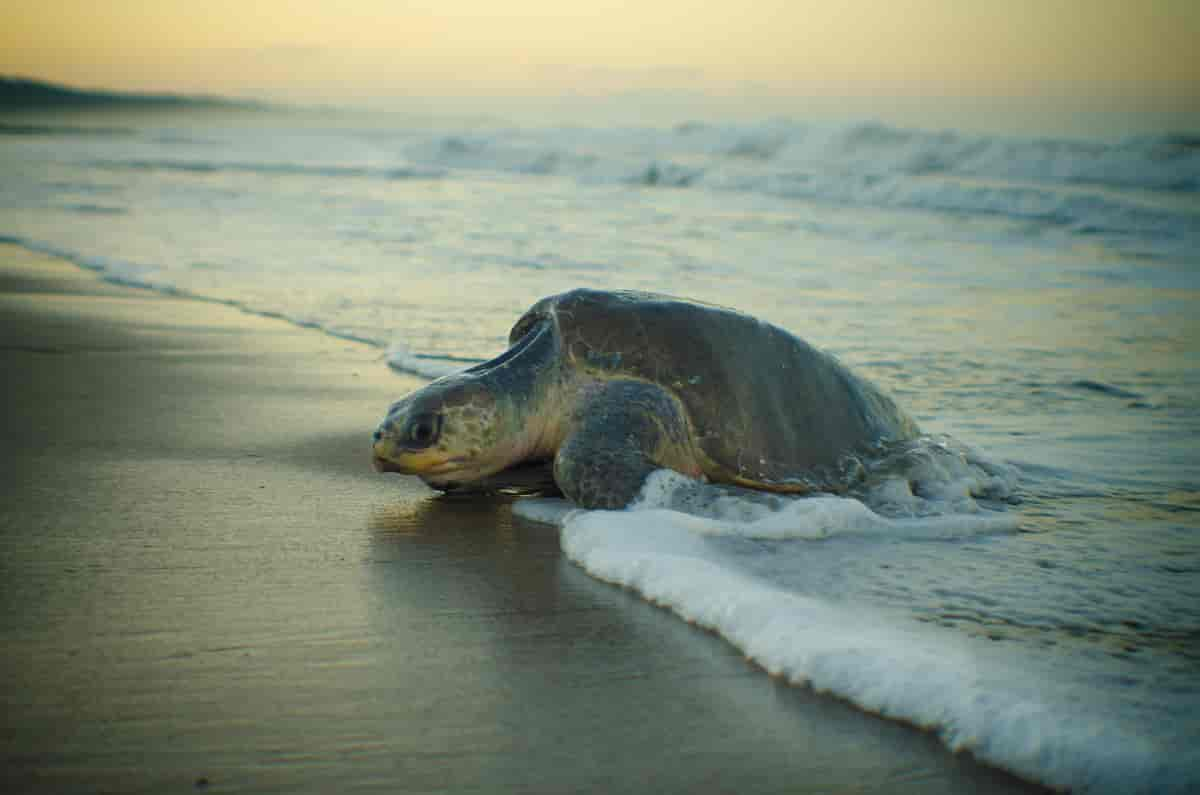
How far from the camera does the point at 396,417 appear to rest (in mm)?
3111

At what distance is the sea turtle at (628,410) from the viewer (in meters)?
3.11

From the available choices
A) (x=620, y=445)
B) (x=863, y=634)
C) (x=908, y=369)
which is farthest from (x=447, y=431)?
(x=908, y=369)

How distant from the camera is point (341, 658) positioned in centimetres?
203

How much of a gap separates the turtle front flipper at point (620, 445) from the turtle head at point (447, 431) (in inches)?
7.9

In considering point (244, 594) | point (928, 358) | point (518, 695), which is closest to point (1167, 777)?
point (518, 695)

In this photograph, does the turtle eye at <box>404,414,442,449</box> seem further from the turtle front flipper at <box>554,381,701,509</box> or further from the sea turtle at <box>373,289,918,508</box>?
the turtle front flipper at <box>554,381,701,509</box>

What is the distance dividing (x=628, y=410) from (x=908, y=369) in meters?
2.78

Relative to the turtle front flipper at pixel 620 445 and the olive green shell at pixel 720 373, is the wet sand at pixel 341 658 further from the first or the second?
the olive green shell at pixel 720 373

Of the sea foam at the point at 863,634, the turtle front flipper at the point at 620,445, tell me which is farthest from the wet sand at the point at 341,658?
the turtle front flipper at the point at 620,445

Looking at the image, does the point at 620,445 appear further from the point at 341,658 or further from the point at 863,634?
the point at 341,658

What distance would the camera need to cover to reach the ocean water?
1.99 meters

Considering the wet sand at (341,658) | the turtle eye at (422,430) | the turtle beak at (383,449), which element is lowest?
the wet sand at (341,658)

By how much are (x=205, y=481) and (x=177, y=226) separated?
9649 millimetres

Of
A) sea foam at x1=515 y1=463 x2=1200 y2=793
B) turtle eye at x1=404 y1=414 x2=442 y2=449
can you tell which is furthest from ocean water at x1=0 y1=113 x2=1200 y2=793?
turtle eye at x1=404 y1=414 x2=442 y2=449
